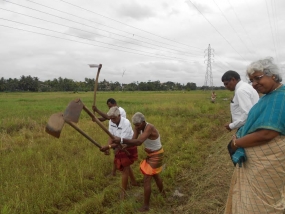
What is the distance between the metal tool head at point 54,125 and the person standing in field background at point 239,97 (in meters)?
2.16

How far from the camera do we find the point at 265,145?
1864 millimetres

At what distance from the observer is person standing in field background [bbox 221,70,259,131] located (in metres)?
3.08

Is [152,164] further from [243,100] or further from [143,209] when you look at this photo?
[243,100]

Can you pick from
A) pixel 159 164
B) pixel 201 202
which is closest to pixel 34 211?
pixel 159 164

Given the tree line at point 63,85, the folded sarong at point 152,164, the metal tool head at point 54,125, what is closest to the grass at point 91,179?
A: the folded sarong at point 152,164

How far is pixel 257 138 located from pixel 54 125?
169 centimetres

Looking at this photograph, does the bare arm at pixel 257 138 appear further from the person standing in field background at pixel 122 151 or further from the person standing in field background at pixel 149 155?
the person standing in field background at pixel 122 151

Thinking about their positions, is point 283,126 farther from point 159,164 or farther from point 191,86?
point 191,86

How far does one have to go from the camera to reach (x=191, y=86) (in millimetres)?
88375

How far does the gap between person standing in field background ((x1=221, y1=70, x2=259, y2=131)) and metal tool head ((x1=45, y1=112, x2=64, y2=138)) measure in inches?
85.1

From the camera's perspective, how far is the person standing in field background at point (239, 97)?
3078 mm

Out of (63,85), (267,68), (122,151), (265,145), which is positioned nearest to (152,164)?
(122,151)

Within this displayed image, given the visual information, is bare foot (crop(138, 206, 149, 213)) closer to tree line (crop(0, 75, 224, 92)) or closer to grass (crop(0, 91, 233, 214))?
grass (crop(0, 91, 233, 214))

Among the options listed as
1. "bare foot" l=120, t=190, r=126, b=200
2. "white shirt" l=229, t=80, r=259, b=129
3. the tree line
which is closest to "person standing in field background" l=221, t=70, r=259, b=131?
"white shirt" l=229, t=80, r=259, b=129
